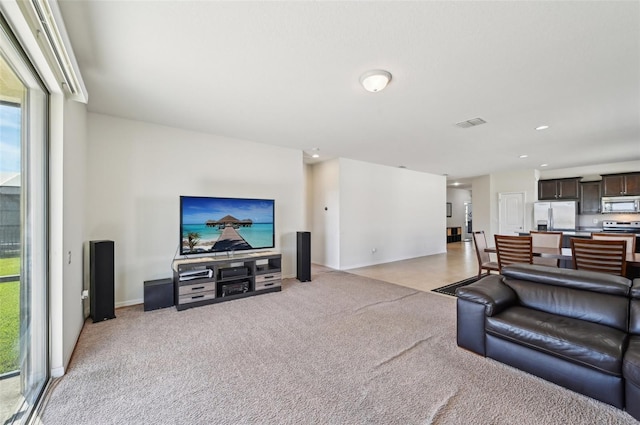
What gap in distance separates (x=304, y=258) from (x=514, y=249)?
3.33 metres

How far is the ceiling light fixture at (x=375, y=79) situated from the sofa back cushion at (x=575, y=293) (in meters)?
2.26

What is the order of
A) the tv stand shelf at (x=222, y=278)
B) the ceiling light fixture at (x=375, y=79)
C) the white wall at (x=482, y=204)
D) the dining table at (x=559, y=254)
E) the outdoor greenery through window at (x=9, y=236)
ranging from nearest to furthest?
the outdoor greenery through window at (x=9, y=236), the ceiling light fixture at (x=375, y=79), the dining table at (x=559, y=254), the tv stand shelf at (x=222, y=278), the white wall at (x=482, y=204)

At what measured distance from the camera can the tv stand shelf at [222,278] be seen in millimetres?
3651

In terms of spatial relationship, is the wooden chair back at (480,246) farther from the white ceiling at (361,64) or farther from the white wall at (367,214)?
the white wall at (367,214)

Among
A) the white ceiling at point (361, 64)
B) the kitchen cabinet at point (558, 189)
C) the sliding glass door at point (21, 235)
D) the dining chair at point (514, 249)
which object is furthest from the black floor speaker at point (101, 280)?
the kitchen cabinet at point (558, 189)

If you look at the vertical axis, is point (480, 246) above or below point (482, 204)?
below

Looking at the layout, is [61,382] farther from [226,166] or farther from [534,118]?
[534,118]

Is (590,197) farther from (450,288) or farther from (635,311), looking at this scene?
(635,311)

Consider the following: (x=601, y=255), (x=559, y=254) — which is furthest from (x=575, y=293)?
(x=559, y=254)

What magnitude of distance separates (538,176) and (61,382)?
1063cm

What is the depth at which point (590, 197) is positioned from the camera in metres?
7.15

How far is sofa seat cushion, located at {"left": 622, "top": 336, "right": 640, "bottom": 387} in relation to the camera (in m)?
1.61

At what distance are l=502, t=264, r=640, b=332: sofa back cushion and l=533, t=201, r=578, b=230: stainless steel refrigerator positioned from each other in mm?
6348

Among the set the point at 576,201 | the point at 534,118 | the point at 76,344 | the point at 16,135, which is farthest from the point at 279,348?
the point at 576,201
